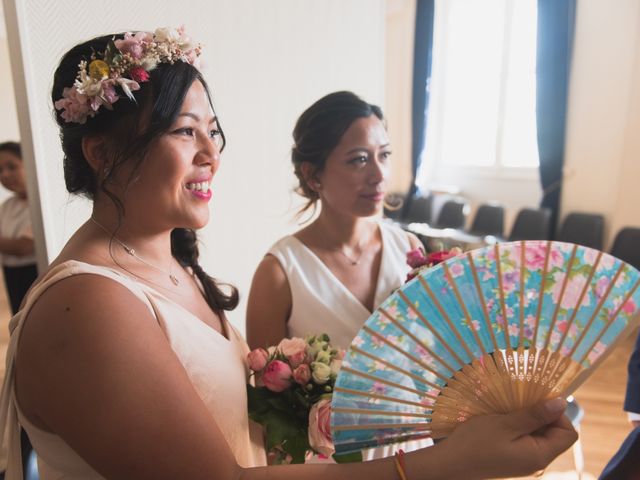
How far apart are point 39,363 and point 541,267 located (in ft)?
2.42

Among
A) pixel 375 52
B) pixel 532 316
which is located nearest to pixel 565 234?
pixel 375 52

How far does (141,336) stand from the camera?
27.7 inches

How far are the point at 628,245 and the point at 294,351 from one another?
14.7 ft

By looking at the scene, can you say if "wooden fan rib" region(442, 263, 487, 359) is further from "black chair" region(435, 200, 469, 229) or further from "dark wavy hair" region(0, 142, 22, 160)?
"black chair" region(435, 200, 469, 229)

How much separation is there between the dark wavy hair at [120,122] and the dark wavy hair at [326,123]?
66 centimetres

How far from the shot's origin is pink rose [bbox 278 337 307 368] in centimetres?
107

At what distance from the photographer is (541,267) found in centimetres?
70

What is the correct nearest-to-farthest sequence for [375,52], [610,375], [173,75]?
[173,75], [375,52], [610,375]

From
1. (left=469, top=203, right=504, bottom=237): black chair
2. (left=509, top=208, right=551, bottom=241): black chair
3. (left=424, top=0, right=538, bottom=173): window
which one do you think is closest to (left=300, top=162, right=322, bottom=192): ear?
(left=509, top=208, right=551, bottom=241): black chair

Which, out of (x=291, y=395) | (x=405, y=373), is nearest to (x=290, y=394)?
(x=291, y=395)

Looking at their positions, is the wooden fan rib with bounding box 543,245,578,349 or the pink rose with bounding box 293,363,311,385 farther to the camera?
the pink rose with bounding box 293,363,311,385

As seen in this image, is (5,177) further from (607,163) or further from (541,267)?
(607,163)

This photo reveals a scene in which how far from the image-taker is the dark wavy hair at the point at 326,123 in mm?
1560

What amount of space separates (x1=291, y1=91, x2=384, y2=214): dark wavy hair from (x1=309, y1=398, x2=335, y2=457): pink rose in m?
0.86
